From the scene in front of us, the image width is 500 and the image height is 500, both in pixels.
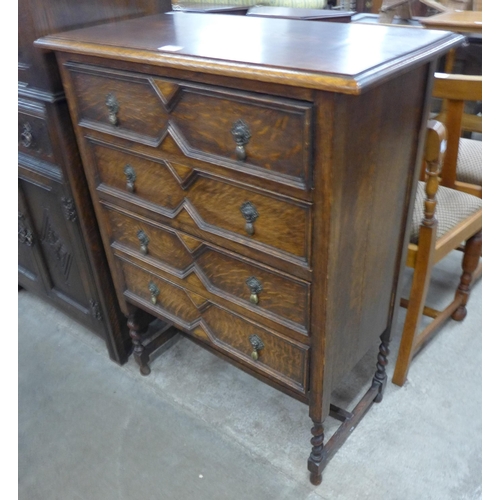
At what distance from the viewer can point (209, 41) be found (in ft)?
3.68

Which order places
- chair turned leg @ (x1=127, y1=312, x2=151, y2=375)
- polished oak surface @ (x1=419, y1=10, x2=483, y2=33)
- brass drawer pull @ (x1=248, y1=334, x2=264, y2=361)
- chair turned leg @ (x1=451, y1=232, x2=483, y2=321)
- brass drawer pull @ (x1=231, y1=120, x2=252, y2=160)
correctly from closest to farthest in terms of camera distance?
brass drawer pull @ (x1=231, y1=120, x2=252, y2=160) → brass drawer pull @ (x1=248, y1=334, x2=264, y2=361) → chair turned leg @ (x1=127, y1=312, x2=151, y2=375) → chair turned leg @ (x1=451, y1=232, x2=483, y2=321) → polished oak surface @ (x1=419, y1=10, x2=483, y2=33)

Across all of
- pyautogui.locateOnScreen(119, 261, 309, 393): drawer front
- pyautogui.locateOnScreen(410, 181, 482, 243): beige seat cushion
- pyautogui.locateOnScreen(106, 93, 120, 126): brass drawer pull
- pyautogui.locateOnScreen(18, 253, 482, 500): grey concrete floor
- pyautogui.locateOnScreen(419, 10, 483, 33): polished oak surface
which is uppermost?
pyautogui.locateOnScreen(106, 93, 120, 126): brass drawer pull

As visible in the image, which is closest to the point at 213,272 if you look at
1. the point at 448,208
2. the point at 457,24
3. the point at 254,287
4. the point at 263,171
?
the point at 254,287

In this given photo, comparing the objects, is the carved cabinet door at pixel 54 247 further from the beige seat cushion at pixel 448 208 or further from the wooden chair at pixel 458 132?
the wooden chair at pixel 458 132

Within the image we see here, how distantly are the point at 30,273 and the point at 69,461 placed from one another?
0.83m

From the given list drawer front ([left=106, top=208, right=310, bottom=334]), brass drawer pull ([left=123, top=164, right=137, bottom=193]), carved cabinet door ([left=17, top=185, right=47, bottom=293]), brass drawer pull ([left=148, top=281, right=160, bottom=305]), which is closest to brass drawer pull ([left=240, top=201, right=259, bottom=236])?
drawer front ([left=106, top=208, right=310, bottom=334])

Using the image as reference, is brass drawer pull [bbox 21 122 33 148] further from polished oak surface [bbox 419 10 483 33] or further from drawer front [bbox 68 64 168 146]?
polished oak surface [bbox 419 10 483 33]

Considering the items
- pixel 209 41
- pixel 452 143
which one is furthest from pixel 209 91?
pixel 452 143

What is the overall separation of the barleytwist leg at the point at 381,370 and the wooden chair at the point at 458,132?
2.17ft

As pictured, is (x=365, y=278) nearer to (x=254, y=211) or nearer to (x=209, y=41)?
(x=254, y=211)

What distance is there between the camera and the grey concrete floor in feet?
4.77

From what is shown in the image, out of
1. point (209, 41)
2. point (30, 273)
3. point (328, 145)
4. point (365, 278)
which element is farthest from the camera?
point (30, 273)

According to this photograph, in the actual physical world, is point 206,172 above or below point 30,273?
above

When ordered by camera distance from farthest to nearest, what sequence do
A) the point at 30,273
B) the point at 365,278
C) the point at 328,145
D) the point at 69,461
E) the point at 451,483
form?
1. the point at 30,273
2. the point at 69,461
3. the point at 451,483
4. the point at 365,278
5. the point at 328,145
